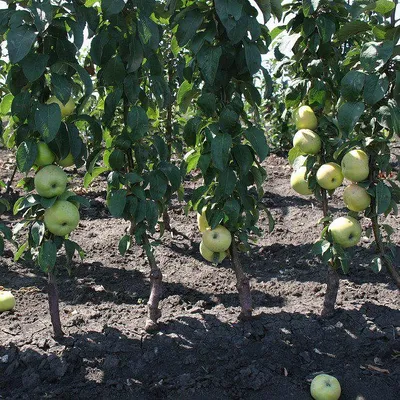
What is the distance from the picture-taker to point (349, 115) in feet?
8.68

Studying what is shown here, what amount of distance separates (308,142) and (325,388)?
1370mm

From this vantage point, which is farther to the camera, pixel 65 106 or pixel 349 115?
pixel 65 106

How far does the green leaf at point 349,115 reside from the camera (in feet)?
8.63

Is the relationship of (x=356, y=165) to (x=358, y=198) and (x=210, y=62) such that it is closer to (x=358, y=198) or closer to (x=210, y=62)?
(x=358, y=198)

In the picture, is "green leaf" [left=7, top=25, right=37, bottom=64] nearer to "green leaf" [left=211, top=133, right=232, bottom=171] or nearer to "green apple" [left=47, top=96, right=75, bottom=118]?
"green apple" [left=47, top=96, right=75, bottom=118]

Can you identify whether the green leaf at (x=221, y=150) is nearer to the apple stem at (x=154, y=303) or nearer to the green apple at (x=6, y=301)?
the apple stem at (x=154, y=303)

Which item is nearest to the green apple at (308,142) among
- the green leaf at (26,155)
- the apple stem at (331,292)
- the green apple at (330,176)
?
the green apple at (330,176)

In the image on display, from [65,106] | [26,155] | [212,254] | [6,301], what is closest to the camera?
[26,155]

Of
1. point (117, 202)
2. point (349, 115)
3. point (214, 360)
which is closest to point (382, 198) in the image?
point (349, 115)

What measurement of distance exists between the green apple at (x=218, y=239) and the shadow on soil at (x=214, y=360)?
52cm

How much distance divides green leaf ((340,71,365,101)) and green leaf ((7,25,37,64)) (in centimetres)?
148

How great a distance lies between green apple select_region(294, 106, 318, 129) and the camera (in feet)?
10.7

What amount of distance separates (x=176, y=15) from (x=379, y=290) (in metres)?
2.39

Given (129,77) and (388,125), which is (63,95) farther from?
(388,125)
